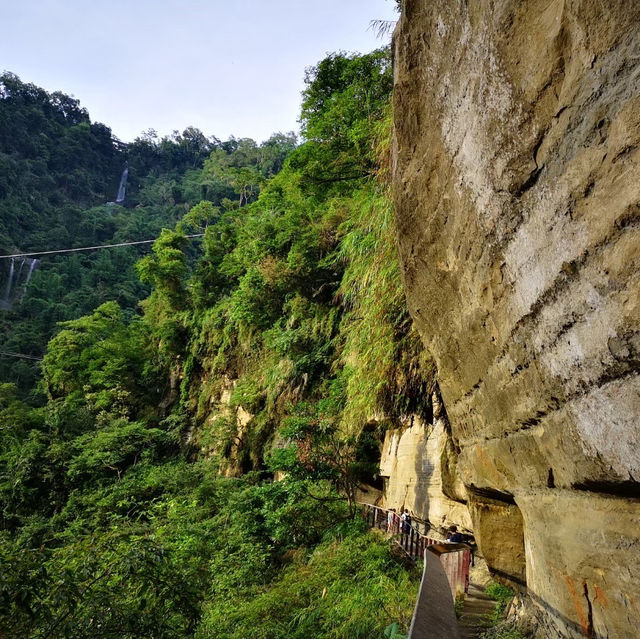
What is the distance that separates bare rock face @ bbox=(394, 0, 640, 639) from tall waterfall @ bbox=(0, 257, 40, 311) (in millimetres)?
42354

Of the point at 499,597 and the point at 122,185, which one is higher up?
the point at 122,185

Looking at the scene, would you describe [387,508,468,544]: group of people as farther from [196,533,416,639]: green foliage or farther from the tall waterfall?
the tall waterfall

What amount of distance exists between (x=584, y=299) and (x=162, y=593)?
3.54 m

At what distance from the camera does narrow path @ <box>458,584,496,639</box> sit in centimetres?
383

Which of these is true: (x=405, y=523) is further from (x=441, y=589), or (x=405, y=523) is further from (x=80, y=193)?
(x=80, y=193)

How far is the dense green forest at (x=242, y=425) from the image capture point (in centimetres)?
341

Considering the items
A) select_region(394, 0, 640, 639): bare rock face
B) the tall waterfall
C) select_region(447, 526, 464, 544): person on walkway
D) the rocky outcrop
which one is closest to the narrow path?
select_region(447, 526, 464, 544): person on walkway

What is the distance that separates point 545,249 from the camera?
1577mm

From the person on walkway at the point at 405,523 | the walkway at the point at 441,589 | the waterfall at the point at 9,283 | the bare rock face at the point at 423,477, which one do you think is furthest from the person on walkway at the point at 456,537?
the waterfall at the point at 9,283

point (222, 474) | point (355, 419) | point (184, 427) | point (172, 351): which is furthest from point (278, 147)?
point (355, 419)

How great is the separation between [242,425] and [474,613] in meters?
9.33

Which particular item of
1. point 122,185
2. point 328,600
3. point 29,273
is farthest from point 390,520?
point 122,185

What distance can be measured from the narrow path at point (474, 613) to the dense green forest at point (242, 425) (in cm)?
59

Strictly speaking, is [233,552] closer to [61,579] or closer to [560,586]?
[61,579]
